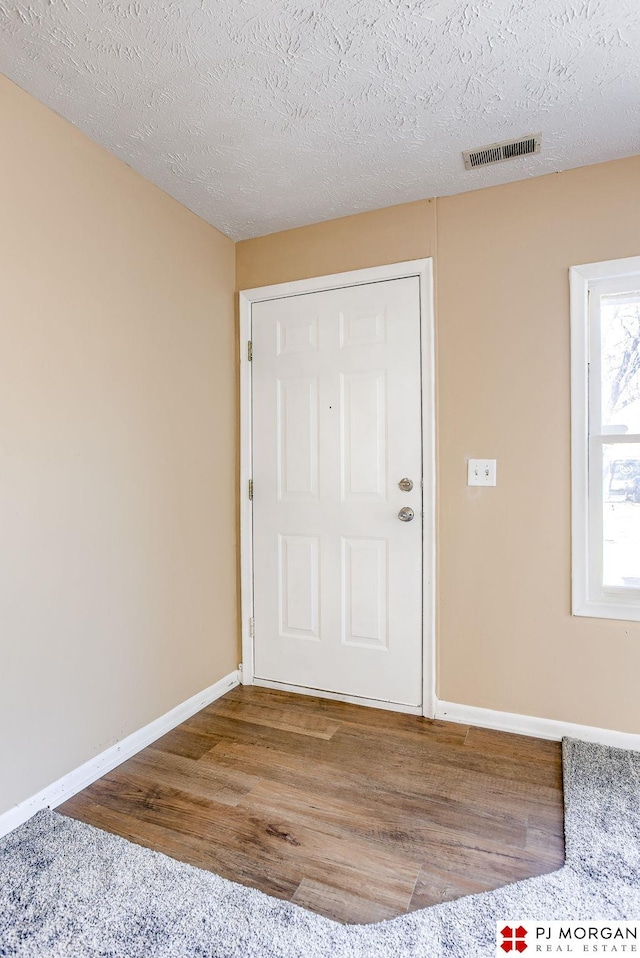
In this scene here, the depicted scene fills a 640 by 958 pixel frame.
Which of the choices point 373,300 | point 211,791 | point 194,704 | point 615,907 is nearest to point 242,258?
point 373,300

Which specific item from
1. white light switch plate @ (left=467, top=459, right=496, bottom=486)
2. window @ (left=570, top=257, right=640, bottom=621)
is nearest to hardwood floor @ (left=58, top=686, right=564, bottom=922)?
window @ (left=570, top=257, right=640, bottom=621)

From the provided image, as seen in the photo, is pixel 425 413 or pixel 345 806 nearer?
pixel 345 806

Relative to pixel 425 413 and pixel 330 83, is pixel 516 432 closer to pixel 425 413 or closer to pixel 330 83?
pixel 425 413

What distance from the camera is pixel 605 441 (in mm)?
2234

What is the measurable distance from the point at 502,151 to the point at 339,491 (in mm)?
1582

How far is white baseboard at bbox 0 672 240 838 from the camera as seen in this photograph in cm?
173

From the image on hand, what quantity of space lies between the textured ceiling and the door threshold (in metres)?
2.36

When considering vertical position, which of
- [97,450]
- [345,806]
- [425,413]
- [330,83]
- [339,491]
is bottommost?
[345,806]

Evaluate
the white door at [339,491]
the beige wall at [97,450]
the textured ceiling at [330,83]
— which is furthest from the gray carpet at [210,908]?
the textured ceiling at [330,83]

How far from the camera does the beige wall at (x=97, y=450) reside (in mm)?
1752

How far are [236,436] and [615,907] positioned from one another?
2.36m

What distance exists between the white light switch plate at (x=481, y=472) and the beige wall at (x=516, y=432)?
0.03 meters

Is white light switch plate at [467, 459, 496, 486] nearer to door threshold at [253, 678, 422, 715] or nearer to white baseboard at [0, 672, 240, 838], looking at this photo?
door threshold at [253, 678, 422, 715]

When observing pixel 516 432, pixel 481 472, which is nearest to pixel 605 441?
pixel 516 432
